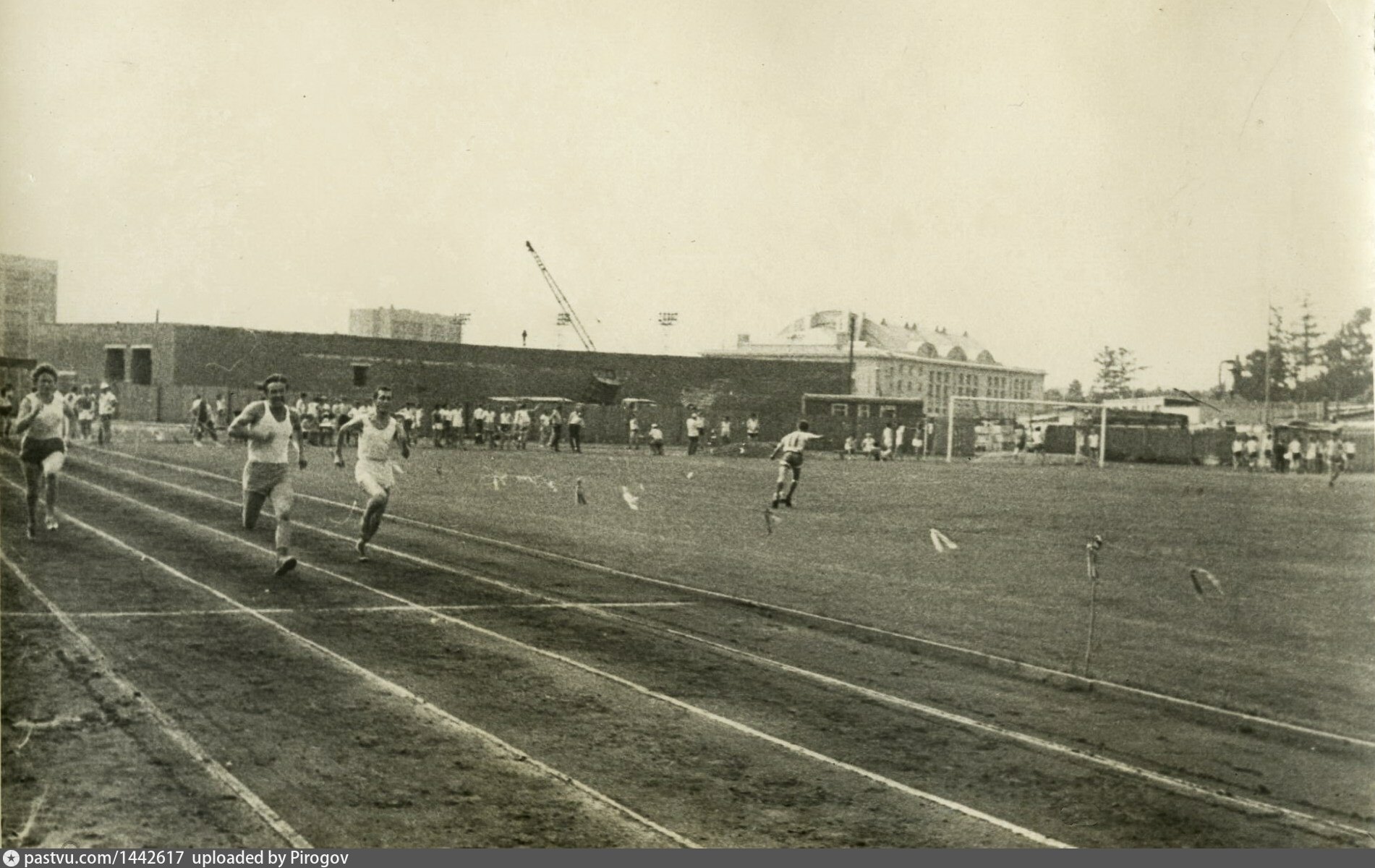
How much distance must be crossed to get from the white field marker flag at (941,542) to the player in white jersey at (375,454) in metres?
5.73

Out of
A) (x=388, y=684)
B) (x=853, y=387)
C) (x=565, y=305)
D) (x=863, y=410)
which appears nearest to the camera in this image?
(x=388, y=684)

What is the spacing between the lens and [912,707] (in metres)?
5.80

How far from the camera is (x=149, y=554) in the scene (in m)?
8.09

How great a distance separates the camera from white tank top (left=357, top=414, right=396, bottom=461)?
948cm

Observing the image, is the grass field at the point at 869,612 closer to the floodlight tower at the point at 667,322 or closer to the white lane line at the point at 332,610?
the white lane line at the point at 332,610

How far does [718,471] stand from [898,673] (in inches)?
425

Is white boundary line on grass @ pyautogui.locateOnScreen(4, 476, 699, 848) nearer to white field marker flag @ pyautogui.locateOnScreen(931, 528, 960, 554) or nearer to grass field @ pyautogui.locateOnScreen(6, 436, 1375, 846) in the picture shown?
grass field @ pyautogui.locateOnScreen(6, 436, 1375, 846)

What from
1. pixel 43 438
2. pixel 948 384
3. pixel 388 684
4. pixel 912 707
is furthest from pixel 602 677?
pixel 948 384

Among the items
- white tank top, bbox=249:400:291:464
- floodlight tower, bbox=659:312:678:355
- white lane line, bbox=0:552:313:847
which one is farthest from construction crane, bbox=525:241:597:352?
white lane line, bbox=0:552:313:847

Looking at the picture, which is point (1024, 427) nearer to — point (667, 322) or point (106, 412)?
point (667, 322)

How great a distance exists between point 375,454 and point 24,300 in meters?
3.89

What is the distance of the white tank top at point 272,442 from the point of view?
8.23m

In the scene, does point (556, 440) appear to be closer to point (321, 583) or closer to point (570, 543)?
point (570, 543)

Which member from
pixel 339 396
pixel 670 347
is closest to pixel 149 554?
pixel 339 396
